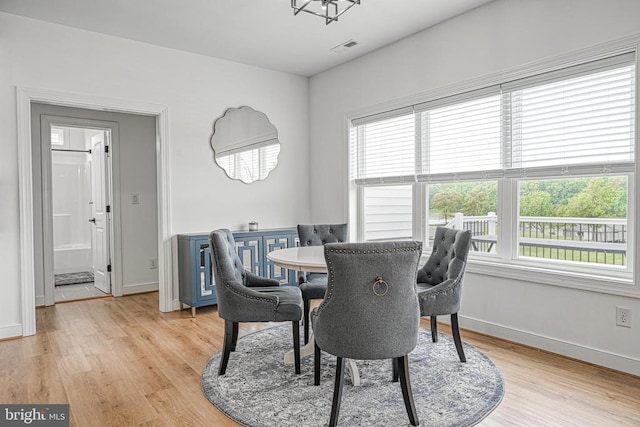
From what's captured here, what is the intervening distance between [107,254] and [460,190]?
4.30 metres

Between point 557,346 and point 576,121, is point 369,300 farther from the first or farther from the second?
point 576,121

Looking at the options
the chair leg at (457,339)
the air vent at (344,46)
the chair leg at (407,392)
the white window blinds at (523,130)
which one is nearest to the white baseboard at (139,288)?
the white window blinds at (523,130)

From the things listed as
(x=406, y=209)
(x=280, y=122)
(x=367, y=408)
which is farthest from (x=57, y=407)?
(x=280, y=122)

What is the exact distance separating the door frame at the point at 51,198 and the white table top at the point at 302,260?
3039 millimetres

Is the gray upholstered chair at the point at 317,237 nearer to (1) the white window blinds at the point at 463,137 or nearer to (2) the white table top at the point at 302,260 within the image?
(2) the white table top at the point at 302,260

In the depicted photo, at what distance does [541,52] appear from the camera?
3.04 meters

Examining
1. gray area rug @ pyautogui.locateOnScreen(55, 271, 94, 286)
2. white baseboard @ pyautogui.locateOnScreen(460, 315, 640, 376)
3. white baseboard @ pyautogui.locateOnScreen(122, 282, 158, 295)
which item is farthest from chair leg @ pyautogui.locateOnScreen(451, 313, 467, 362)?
gray area rug @ pyautogui.locateOnScreen(55, 271, 94, 286)

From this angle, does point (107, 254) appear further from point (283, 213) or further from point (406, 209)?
point (406, 209)

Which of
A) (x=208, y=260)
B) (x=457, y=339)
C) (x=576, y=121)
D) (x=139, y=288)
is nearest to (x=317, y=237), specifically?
(x=208, y=260)

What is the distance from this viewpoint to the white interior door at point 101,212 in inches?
208

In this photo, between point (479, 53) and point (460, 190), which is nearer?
point (479, 53)

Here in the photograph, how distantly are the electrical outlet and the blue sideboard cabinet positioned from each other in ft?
9.72

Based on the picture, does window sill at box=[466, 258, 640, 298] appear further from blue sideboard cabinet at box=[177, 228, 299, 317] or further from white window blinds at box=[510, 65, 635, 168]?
A: blue sideboard cabinet at box=[177, 228, 299, 317]

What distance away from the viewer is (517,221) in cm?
329
